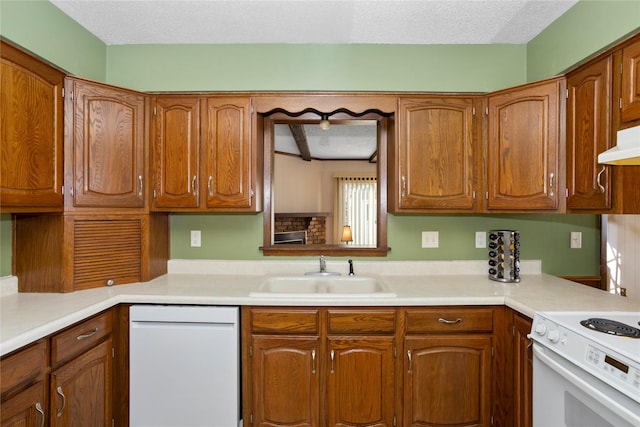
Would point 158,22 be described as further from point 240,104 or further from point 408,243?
point 408,243

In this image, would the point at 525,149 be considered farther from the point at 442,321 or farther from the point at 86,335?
the point at 86,335

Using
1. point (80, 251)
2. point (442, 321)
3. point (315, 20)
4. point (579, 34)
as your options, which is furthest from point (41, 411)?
point (579, 34)

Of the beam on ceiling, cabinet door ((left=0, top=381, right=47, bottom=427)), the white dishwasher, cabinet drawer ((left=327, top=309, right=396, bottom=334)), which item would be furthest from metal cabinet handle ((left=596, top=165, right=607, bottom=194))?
cabinet door ((left=0, top=381, right=47, bottom=427))

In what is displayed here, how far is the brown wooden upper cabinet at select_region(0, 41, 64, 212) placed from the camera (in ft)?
4.95

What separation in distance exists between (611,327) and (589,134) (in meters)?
0.95

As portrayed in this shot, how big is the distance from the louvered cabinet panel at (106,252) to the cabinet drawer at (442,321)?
1.69m

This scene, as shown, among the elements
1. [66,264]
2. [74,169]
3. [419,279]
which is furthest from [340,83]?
[66,264]

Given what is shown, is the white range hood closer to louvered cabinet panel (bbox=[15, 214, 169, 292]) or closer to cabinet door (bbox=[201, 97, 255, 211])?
cabinet door (bbox=[201, 97, 255, 211])

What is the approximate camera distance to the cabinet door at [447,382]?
1.80 m

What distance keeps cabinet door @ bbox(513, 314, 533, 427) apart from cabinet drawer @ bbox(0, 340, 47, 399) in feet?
6.92

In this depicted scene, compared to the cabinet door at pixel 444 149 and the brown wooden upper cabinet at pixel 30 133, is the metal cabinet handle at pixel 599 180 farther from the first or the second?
the brown wooden upper cabinet at pixel 30 133

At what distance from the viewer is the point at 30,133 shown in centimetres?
163

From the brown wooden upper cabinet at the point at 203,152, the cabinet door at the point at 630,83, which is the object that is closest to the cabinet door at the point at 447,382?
the cabinet door at the point at 630,83

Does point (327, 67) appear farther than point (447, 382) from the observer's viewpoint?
Yes
